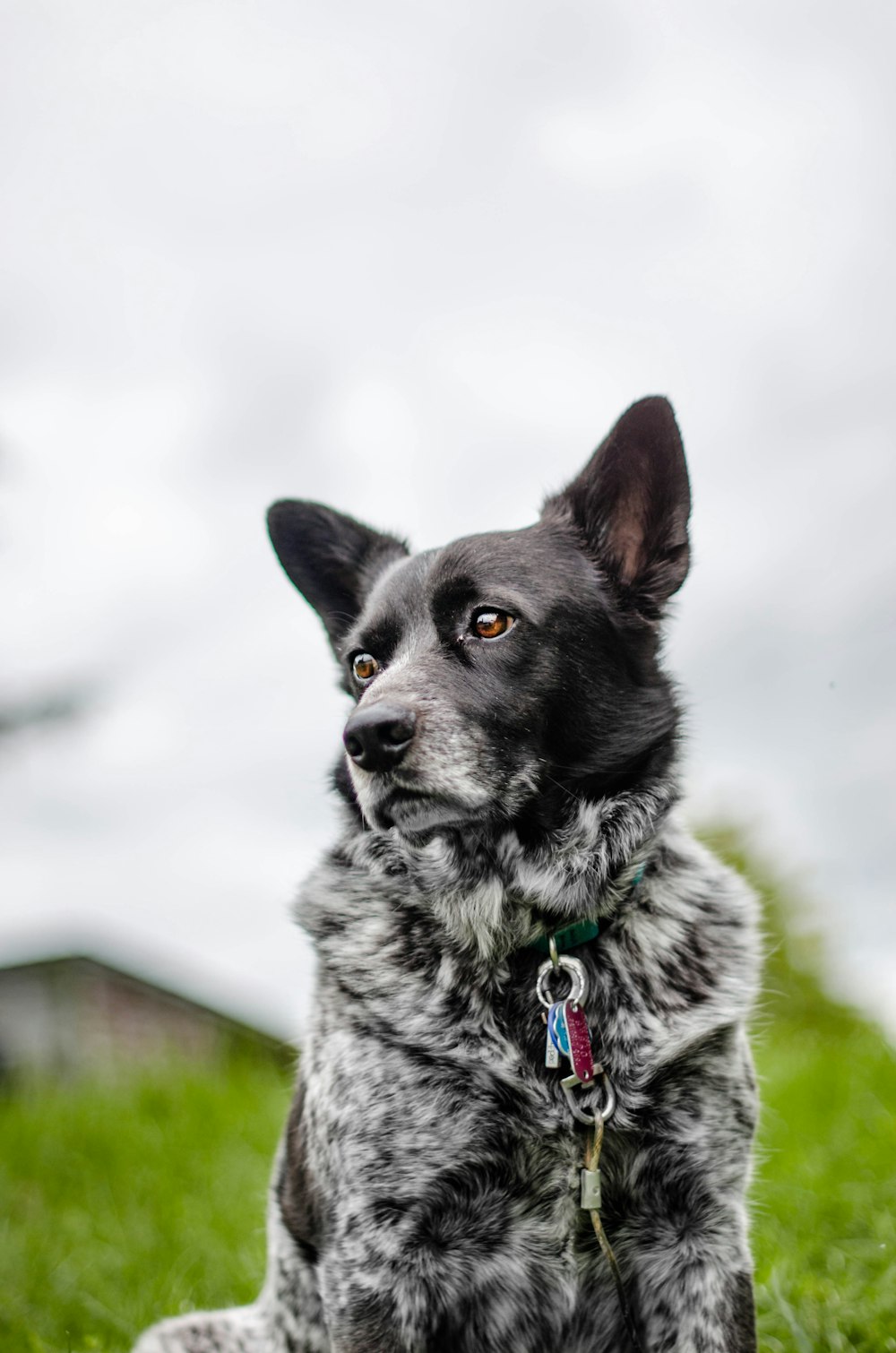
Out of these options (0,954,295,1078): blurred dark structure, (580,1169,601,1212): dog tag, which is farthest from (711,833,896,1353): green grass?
(0,954,295,1078): blurred dark structure

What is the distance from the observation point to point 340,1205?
7.95ft

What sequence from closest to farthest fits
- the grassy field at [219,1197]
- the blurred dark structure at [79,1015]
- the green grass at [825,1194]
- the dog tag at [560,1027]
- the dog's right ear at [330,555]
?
the dog tag at [560,1027] → the green grass at [825,1194] → the dog's right ear at [330,555] → the grassy field at [219,1197] → the blurred dark structure at [79,1015]

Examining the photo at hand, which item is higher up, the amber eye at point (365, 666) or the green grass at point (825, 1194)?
the amber eye at point (365, 666)

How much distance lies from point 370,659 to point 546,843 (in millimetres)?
661

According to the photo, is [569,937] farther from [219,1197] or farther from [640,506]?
[219,1197]

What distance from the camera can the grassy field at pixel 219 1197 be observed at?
11.3ft

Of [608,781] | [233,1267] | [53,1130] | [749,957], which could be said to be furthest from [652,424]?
[53,1130]

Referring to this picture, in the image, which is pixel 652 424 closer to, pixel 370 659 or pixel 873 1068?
pixel 370 659

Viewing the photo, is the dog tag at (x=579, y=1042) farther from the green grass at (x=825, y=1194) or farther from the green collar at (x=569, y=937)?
the green grass at (x=825, y=1194)

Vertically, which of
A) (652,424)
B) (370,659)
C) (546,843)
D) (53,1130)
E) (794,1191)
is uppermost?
(652,424)

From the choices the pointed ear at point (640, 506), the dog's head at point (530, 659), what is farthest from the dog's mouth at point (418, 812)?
the pointed ear at point (640, 506)

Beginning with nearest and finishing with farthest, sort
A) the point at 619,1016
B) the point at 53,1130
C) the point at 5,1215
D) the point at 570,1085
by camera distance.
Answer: the point at 570,1085
the point at 619,1016
the point at 5,1215
the point at 53,1130

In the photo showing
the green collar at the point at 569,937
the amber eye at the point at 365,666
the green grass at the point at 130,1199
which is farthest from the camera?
the green grass at the point at 130,1199

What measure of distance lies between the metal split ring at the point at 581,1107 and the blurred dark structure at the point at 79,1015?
388 inches
